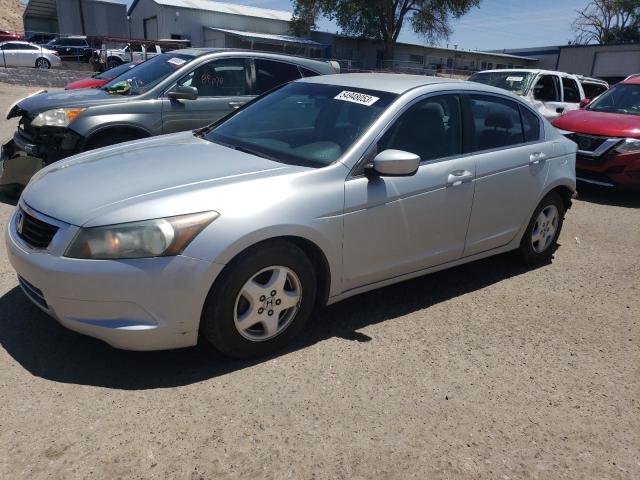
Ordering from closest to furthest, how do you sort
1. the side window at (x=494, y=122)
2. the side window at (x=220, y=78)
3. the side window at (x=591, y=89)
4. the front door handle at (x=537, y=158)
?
1. the side window at (x=494, y=122)
2. the front door handle at (x=537, y=158)
3. the side window at (x=220, y=78)
4. the side window at (x=591, y=89)

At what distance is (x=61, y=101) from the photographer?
597cm

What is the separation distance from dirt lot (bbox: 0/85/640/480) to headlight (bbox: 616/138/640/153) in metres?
4.20

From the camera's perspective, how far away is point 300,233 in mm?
3047

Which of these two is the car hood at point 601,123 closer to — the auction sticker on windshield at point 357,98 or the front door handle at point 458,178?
the front door handle at point 458,178

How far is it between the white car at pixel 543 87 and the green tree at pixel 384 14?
36.3 meters

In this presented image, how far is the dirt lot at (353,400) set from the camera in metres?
2.41

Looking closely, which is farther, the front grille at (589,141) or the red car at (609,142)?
the front grille at (589,141)

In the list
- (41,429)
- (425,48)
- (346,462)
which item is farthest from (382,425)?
(425,48)

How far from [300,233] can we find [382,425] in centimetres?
110

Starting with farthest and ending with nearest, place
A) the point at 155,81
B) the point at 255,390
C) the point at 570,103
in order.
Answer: the point at 570,103 < the point at 155,81 < the point at 255,390

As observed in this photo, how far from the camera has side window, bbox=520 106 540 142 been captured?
460 centimetres

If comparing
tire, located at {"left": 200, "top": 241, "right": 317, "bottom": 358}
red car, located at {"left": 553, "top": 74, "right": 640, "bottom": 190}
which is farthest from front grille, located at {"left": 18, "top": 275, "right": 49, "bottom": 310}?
red car, located at {"left": 553, "top": 74, "right": 640, "bottom": 190}

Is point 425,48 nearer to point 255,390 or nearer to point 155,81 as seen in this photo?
point 155,81

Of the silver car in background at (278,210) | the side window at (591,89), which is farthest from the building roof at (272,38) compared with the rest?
the silver car in background at (278,210)
